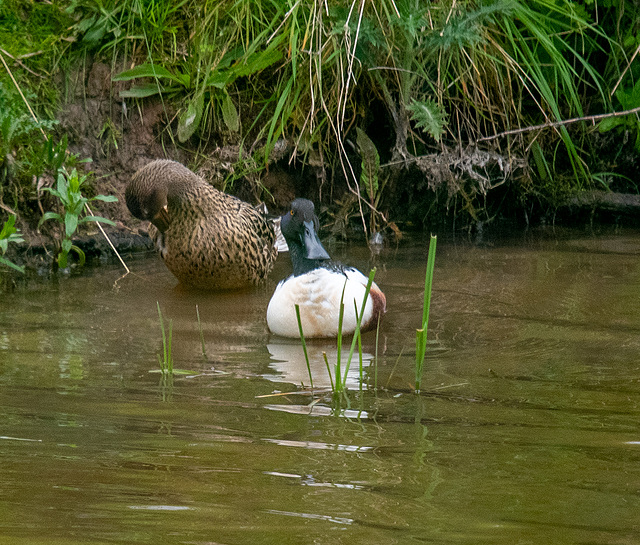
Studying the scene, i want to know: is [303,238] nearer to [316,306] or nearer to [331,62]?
[316,306]

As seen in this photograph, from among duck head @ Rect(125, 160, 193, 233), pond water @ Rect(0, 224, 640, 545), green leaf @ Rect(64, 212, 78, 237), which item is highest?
duck head @ Rect(125, 160, 193, 233)

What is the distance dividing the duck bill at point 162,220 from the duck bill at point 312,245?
100cm

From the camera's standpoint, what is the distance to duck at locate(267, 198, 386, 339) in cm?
380

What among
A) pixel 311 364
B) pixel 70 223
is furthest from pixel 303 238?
pixel 70 223

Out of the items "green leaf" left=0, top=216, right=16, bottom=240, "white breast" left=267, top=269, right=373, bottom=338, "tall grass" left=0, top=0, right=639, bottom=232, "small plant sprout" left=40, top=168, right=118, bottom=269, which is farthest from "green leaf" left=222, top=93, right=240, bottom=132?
"white breast" left=267, top=269, right=373, bottom=338

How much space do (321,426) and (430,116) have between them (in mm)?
3093

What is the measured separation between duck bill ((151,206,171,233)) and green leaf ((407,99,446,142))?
154cm

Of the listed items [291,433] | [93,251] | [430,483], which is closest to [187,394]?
[291,433]

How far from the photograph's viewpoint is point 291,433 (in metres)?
2.29

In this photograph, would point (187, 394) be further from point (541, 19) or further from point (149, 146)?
point (541, 19)

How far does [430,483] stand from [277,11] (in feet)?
13.0

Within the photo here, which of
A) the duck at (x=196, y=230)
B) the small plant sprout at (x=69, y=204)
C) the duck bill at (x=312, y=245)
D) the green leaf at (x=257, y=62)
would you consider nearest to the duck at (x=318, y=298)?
the duck bill at (x=312, y=245)

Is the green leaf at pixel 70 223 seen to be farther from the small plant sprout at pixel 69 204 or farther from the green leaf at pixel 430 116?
the green leaf at pixel 430 116

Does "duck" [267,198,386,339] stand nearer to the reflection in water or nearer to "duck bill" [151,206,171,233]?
the reflection in water
